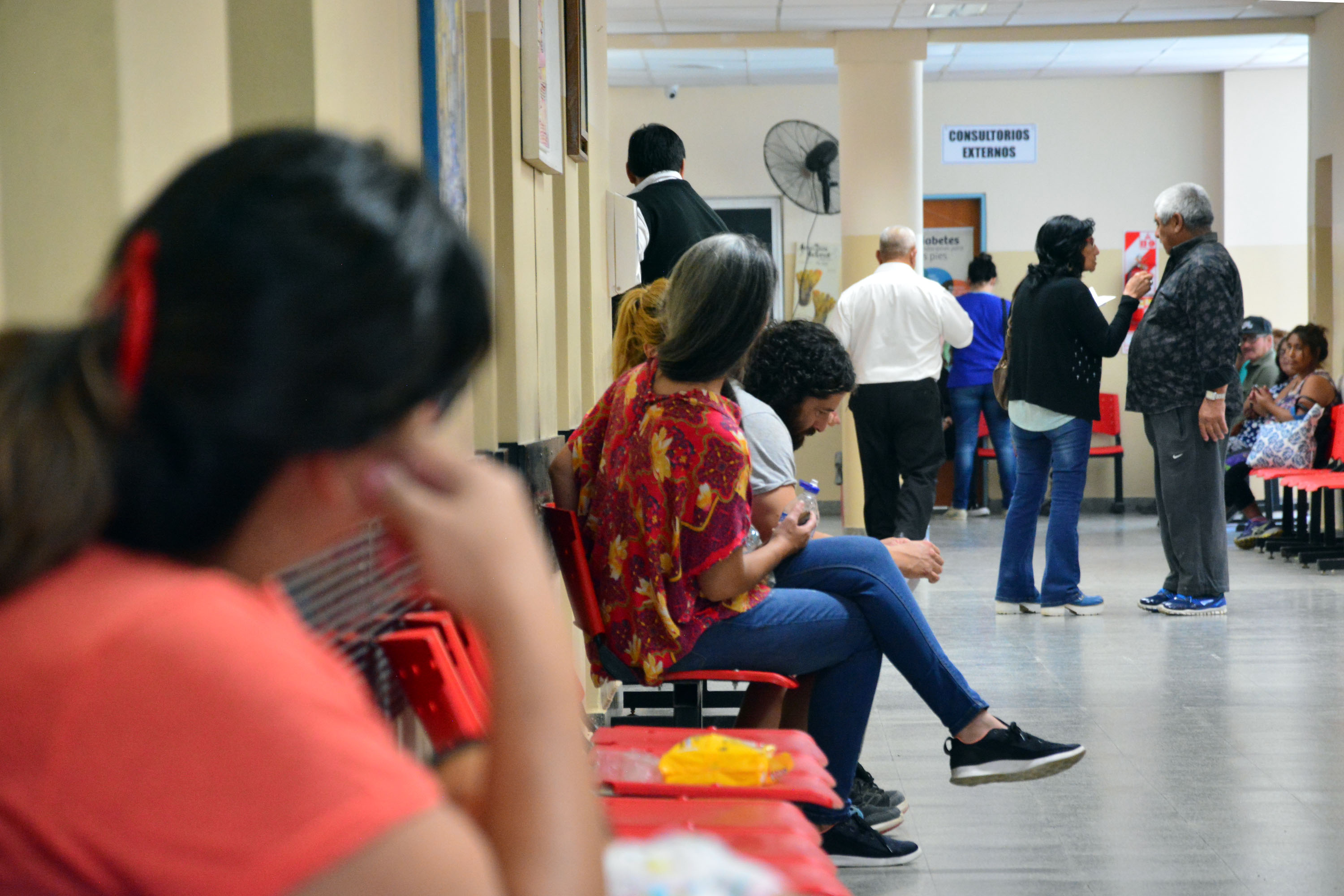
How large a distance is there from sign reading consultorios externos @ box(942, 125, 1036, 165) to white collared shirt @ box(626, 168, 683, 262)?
602cm

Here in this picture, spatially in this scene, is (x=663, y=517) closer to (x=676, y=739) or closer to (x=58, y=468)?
(x=676, y=739)

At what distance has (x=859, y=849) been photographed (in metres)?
2.63

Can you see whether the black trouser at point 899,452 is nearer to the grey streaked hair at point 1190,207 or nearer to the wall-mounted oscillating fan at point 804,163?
the grey streaked hair at point 1190,207

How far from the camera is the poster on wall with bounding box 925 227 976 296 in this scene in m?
9.90

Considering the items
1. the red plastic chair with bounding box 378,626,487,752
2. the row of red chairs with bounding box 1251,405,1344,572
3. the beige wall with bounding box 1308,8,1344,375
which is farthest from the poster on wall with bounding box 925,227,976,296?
the red plastic chair with bounding box 378,626,487,752

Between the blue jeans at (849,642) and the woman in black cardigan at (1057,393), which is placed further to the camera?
the woman in black cardigan at (1057,393)

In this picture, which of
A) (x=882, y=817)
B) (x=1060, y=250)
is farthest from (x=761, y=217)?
(x=882, y=817)

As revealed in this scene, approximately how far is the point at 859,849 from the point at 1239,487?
6477 mm

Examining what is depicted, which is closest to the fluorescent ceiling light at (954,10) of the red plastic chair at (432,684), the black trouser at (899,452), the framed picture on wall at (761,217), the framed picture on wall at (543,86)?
the framed picture on wall at (761,217)

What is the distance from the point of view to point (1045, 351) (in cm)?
524

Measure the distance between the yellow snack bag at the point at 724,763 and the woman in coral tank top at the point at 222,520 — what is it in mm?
1252

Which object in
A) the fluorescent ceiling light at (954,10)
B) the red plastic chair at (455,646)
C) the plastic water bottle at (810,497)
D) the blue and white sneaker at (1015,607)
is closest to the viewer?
the red plastic chair at (455,646)

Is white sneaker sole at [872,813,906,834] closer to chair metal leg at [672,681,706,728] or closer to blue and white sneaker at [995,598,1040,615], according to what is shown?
Result: chair metal leg at [672,681,706,728]

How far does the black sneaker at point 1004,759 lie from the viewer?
262 cm
